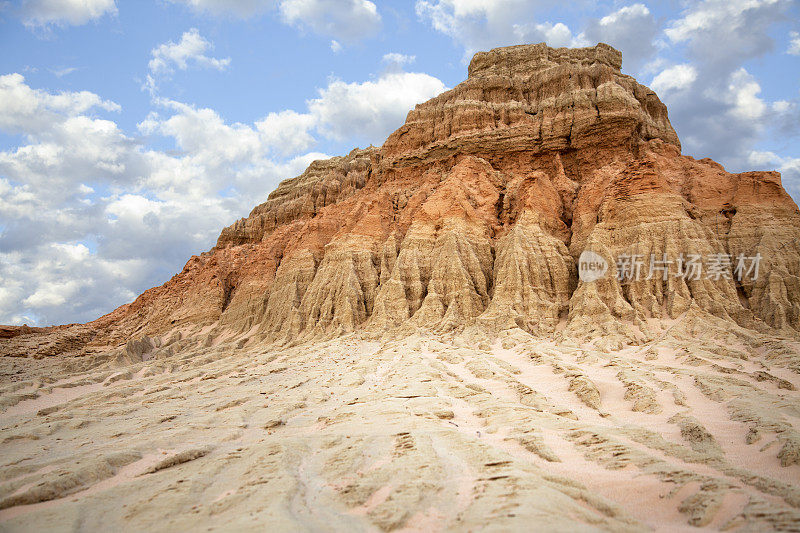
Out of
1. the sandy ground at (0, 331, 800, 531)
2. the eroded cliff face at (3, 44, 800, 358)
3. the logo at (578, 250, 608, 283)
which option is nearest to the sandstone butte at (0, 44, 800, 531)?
the sandy ground at (0, 331, 800, 531)

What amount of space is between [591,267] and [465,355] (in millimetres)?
11442

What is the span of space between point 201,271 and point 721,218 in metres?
48.0

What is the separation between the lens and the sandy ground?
5.66 meters

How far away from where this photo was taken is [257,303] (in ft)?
125

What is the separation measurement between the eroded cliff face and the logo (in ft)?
1.38

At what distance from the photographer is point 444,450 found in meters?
8.00

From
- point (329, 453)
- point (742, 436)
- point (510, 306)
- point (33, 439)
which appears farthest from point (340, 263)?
point (742, 436)

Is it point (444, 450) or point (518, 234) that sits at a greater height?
point (518, 234)

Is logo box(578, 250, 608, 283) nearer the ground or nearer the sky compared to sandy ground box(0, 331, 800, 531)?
nearer the sky

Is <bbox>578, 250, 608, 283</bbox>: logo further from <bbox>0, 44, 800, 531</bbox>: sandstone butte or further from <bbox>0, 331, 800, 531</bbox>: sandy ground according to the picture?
<bbox>0, 331, 800, 531</bbox>: sandy ground

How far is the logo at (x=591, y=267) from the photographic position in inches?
986

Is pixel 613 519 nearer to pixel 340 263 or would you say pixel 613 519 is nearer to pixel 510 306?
pixel 510 306

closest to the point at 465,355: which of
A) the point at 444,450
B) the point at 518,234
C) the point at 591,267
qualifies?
the point at 591,267

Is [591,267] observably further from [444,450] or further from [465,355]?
[444,450]
